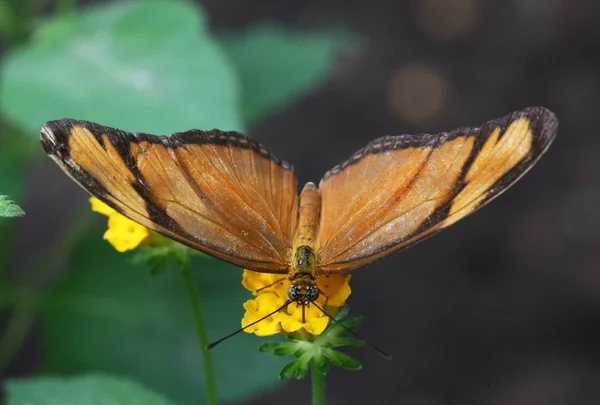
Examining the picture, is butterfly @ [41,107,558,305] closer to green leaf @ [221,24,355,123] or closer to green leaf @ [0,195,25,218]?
green leaf @ [0,195,25,218]

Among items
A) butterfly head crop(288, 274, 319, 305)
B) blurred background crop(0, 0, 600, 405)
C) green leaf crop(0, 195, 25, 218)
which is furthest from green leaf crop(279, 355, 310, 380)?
green leaf crop(0, 195, 25, 218)

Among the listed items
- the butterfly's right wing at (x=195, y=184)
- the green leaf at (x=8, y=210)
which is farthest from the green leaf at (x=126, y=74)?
the green leaf at (x=8, y=210)

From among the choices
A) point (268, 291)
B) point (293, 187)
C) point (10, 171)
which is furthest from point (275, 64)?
point (268, 291)

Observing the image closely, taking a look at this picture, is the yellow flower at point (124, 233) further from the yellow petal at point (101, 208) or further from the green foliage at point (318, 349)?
the green foliage at point (318, 349)

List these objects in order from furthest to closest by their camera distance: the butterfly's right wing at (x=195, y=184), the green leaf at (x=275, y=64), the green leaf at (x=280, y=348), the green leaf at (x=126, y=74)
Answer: the green leaf at (x=275, y=64) → the green leaf at (x=126, y=74) → the green leaf at (x=280, y=348) → the butterfly's right wing at (x=195, y=184)

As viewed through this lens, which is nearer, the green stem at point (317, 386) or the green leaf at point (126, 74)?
the green stem at point (317, 386)

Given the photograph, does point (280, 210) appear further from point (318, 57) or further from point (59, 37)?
point (318, 57)
